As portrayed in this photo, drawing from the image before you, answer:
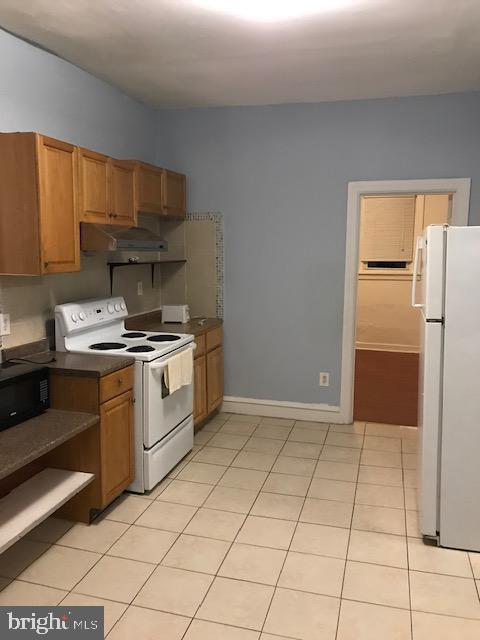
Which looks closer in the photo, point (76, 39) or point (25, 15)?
point (25, 15)

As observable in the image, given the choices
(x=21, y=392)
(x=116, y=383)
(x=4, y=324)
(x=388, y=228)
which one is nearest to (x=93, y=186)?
(x=4, y=324)

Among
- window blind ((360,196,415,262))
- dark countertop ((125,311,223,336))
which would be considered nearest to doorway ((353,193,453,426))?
window blind ((360,196,415,262))

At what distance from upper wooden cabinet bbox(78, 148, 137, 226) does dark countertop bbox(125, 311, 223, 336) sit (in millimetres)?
846

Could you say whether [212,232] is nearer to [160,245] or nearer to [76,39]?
[160,245]

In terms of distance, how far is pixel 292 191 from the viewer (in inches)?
174

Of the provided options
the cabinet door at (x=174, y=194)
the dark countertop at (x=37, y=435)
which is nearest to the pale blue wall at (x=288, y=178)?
the cabinet door at (x=174, y=194)

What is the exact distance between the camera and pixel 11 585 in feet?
7.80

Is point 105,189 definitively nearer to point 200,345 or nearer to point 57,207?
point 57,207

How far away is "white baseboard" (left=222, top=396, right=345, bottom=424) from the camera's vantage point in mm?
4586

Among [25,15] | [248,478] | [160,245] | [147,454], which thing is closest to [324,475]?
[248,478]

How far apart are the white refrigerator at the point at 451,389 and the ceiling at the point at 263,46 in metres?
1.12

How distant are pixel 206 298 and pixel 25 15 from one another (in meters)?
2.57

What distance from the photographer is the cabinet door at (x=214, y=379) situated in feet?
14.3

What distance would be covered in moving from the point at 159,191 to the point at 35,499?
8.10 feet
